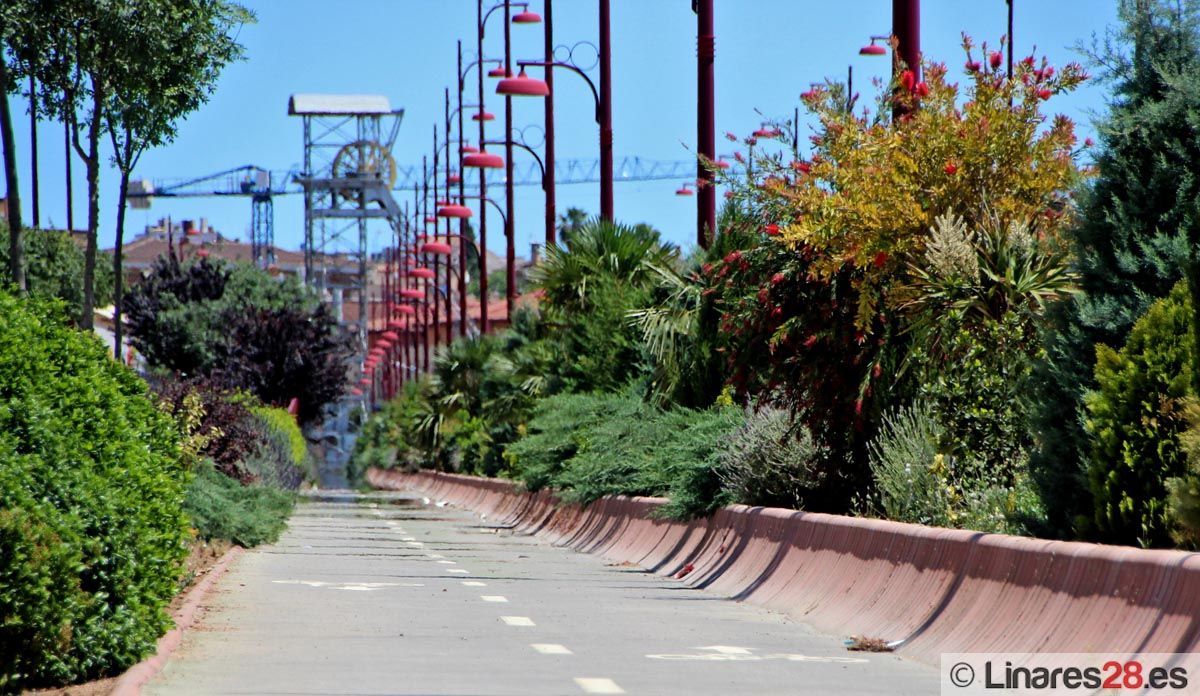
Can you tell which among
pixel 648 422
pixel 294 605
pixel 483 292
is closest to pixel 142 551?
pixel 294 605

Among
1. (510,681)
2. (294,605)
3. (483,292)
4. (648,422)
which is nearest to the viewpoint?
(510,681)

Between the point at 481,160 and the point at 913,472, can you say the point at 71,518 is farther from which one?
the point at 481,160

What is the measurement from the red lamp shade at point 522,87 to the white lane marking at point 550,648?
22.3 meters

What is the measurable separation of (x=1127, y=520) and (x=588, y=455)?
57.7 ft

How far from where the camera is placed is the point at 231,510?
82.0 ft

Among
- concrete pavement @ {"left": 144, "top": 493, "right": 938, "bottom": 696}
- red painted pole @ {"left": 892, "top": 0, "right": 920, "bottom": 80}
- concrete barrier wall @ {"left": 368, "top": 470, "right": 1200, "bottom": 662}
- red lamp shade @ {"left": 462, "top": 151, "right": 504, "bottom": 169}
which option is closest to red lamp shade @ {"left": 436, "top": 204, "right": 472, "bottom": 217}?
red lamp shade @ {"left": 462, "top": 151, "right": 504, "bottom": 169}

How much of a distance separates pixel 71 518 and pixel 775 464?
983cm

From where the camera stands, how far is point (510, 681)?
10.1 meters

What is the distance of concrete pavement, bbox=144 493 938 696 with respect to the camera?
1005 centimetres

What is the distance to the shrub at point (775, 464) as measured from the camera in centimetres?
1827

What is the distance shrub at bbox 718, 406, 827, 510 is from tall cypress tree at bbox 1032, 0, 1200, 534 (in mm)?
6291

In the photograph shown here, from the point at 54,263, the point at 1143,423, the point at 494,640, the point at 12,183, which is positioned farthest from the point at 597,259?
the point at 54,263

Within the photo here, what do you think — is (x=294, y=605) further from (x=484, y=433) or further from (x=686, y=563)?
(x=484, y=433)

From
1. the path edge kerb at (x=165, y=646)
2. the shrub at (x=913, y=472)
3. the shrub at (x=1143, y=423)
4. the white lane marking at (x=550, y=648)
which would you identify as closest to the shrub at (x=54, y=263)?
the path edge kerb at (x=165, y=646)
